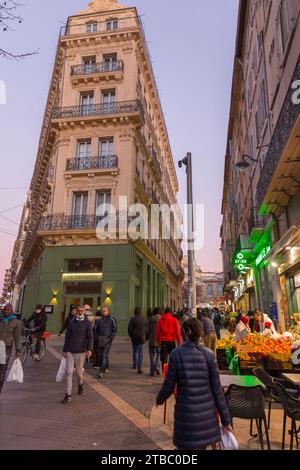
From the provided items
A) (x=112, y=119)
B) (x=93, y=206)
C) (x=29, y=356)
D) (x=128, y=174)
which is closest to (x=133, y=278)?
(x=93, y=206)

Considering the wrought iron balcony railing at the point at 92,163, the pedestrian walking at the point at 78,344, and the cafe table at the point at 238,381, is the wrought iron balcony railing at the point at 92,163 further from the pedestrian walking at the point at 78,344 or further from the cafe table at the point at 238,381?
the cafe table at the point at 238,381

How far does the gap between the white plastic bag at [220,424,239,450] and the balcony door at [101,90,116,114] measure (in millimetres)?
24852

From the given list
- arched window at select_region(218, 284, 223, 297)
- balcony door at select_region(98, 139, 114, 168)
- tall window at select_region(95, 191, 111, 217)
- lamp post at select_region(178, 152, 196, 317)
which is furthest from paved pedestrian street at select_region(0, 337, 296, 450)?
arched window at select_region(218, 284, 223, 297)

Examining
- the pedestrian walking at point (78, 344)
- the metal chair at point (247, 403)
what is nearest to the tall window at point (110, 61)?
the pedestrian walking at point (78, 344)

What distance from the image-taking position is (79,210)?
933 inches

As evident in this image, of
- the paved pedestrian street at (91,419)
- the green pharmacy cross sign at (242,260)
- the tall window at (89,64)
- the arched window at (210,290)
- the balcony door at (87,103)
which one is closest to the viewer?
the paved pedestrian street at (91,419)

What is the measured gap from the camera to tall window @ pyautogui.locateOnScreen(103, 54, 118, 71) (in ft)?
86.6

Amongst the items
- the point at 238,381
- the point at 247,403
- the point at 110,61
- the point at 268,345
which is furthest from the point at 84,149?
the point at 247,403

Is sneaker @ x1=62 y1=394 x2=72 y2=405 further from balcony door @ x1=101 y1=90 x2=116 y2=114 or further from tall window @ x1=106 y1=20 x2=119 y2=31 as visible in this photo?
tall window @ x1=106 y1=20 x2=119 y2=31

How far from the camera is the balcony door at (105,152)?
24005 mm

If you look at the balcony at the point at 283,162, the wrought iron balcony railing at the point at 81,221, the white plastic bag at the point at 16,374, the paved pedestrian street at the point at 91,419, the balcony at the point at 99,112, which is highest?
the balcony at the point at 99,112

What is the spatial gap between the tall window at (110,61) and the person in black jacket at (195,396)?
27233 millimetres

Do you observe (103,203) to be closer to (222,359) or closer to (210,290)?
(222,359)

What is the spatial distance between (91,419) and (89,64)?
90.8 feet
